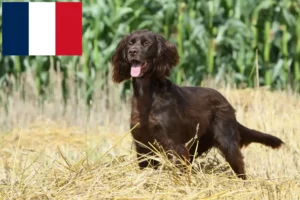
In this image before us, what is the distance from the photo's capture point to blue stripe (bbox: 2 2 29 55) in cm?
1027

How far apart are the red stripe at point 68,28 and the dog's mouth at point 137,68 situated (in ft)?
12.6

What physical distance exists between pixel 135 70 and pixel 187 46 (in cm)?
551

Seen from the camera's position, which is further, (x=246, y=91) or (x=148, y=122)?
(x=246, y=91)

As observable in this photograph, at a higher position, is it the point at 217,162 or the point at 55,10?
the point at 55,10

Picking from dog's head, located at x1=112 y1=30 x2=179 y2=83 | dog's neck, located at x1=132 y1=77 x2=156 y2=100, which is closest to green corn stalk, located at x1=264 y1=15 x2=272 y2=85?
dog's head, located at x1=112 y1=30 x2=179 y2=83

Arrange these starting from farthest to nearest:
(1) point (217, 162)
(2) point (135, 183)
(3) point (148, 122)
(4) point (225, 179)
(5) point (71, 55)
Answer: (5) point (71, 55) < (1) point (217, 162) < (3) point (148, 122) < (4) point (225, 179) < (2) point (135, 183)

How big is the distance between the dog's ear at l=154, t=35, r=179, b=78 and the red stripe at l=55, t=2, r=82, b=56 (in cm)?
377

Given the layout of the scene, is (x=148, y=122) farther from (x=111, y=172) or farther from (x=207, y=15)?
(x=207, y=15)

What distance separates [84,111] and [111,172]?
509cm

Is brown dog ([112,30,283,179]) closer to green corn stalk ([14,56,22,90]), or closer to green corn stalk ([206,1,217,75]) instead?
green corn stalk ([206,1,217,75])

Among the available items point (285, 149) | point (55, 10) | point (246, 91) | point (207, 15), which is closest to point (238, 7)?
point (207, 15)

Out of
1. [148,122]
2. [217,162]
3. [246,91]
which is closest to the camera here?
[148,122]

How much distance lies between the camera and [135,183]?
5062 mm

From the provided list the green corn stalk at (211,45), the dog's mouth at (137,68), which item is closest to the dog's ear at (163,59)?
the dog's mouth at (137,68)
